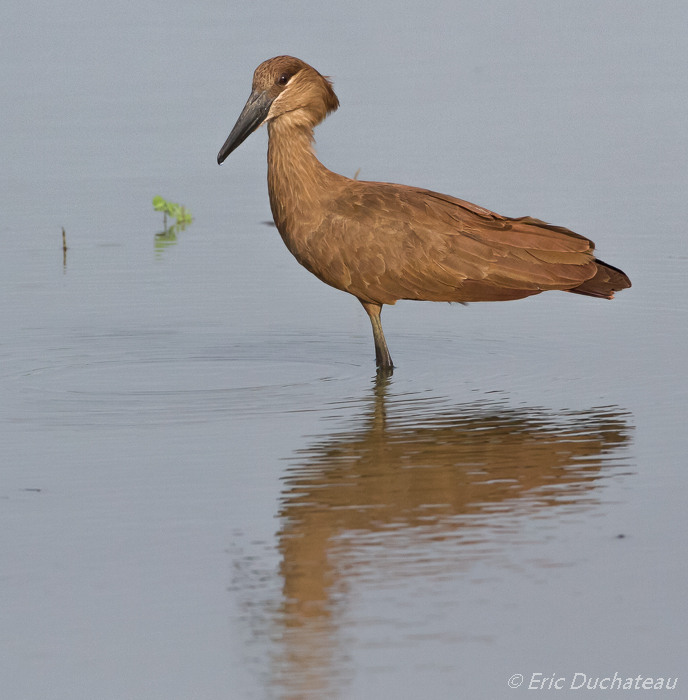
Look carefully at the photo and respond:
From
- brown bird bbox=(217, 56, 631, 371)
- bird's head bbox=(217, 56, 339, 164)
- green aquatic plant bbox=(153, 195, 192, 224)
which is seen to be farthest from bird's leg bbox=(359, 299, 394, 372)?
green aquatic plant bbox=(153, 195, 192, 224)

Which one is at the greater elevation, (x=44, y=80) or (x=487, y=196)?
(x=44, y=80)

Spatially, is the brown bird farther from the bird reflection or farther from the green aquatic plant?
the green aquatic plant

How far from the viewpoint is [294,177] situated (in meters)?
9.63

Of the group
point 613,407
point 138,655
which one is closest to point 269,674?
point 138,655

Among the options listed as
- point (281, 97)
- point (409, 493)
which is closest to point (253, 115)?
point (281, 97)

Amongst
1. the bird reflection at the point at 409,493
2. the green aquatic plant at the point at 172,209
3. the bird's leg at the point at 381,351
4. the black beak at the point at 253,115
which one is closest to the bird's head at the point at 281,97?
the black beak at the point at 253,115

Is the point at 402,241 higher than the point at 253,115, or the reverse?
the point at 253,115

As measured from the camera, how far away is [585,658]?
513cm

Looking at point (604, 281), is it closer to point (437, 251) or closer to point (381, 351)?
point (437, 251)

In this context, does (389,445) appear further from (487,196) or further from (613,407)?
(487,196)

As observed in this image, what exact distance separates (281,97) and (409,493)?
12.2ft

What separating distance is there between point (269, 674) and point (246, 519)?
1.58 metres

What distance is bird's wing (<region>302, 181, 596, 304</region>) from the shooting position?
9.24 m

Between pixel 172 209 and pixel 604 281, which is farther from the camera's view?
pixel 172 209
